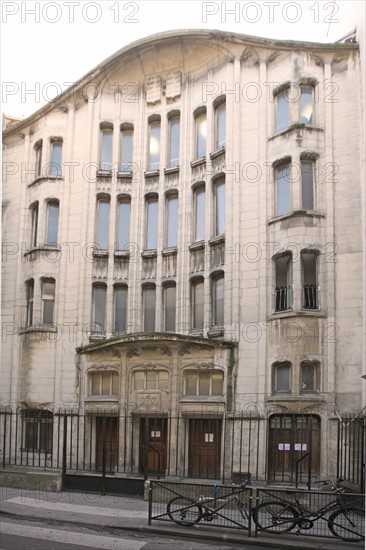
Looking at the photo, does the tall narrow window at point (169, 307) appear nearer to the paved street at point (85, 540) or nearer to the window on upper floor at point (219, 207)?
the window on upper floor at point (219, 207)

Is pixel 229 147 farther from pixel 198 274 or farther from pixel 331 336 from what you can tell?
pixel 331 336

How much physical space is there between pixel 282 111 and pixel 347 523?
1552cm

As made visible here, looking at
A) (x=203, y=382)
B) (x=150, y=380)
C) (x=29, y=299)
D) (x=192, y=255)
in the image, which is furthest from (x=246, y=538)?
(x=29, y=299)

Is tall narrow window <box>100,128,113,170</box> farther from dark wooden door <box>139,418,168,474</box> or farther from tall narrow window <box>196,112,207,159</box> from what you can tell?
dark wooden door <box>139,418,168,474</box>

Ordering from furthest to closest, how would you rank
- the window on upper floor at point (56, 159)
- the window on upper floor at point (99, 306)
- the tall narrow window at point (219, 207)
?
the window on upper floor at point (56, 159)
the window on upper floor at point (99, 306)
the tall narrow window at point (219, 207)

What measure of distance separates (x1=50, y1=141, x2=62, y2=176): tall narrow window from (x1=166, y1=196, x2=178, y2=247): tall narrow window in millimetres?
5330

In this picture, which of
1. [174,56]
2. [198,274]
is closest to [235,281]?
[198,274]

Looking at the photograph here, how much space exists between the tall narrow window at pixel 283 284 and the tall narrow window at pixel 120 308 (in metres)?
6.74

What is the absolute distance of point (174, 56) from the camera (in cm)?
2639

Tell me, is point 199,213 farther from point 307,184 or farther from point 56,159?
point 56,159

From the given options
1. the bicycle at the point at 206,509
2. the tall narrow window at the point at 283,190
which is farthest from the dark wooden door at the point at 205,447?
the tall narrow window at the point at 283,190

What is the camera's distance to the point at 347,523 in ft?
44.2

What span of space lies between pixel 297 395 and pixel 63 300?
10.7 meters

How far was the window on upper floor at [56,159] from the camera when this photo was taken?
27.9 metres
